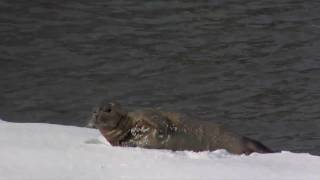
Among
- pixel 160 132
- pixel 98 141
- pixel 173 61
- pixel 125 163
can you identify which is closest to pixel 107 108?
→ pixel 98 141

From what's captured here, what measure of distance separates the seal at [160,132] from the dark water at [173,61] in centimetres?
257

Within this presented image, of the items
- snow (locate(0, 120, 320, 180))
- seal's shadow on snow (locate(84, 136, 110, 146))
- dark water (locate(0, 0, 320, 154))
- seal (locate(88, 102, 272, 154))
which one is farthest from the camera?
dark water (locate(0, 0, 320, 154))

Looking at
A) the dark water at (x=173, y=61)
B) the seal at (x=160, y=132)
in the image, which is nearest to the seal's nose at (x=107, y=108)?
the seal at (x=160, y=132)

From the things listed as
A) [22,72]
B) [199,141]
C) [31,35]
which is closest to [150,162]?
[199,141]

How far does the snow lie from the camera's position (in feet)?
15.5

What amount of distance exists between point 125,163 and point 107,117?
0.93m

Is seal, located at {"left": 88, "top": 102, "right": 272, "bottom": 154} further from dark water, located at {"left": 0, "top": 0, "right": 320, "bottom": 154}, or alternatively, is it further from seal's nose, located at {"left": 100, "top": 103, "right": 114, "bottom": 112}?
dark water, located at {"left": 0, "top": 0, "right": 320, "bottom": 154}

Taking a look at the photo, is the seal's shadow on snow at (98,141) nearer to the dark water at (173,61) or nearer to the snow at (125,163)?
the snow at (125,163)

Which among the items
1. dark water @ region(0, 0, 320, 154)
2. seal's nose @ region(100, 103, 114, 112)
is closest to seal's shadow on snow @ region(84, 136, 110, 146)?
seal's nose @ region(100, 103, 114, 112)

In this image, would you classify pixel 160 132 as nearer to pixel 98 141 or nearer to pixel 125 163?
pixel 98 141

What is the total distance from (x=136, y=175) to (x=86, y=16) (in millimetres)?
9384

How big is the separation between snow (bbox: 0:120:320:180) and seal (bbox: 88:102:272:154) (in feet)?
0.73

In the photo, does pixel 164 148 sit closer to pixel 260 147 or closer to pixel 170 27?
pixel 260 147

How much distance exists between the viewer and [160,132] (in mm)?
5875
